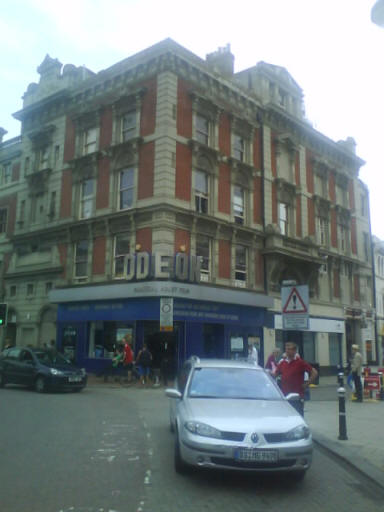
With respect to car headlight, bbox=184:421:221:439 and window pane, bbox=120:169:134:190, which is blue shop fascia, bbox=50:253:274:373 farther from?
car headlight, bbox=184:421:221:439

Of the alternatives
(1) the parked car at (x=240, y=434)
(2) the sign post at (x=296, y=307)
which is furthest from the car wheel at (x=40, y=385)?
(1) the parked car at (x=240, y=434)

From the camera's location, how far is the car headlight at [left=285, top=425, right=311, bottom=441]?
604 cm

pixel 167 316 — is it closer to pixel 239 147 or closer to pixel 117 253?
pixel 117 253

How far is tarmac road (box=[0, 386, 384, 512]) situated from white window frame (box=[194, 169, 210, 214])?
15223 mm

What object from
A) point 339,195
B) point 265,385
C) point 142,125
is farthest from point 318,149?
point 265,385

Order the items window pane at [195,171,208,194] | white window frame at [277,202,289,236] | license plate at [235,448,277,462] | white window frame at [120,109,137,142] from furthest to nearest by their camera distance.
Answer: white window frame at [277,202,289,236]
white window frame at [120,109,137,142]
window pane at [195,171,208,194]
license plate at [235,448,277,462]

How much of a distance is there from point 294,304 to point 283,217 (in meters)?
17.8

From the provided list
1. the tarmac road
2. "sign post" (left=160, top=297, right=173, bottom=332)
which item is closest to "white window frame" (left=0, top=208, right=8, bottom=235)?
"sign post" (left=160, top=297, right=173, bottom=332)

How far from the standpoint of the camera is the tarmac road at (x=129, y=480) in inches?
210

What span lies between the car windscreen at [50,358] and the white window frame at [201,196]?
992 centimetres

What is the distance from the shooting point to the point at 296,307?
39.7 ft

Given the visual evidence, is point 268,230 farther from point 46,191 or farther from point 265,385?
point 265,385

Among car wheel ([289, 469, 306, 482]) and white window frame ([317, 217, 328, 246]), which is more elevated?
white window frame ([317, 217, 328, 246])

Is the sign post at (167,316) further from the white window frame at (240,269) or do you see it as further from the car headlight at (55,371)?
the white window frame at (240,269)
